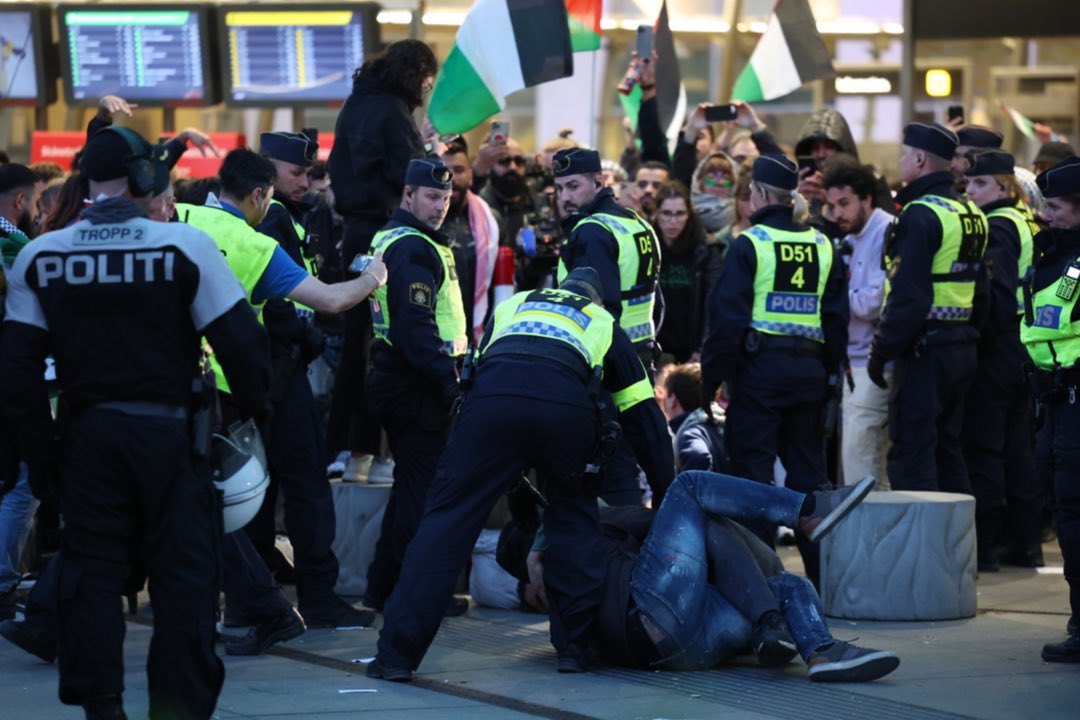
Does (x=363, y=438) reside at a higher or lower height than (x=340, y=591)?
higher

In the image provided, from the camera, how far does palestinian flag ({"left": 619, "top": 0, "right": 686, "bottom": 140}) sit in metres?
12.5

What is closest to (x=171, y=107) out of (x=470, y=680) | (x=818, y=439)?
(x=818, y=439)

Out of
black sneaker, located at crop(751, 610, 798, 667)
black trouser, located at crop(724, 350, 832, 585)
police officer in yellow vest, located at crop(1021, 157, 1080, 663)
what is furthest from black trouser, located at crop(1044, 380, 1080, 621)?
black trouser, located at crop(724, 350, 832, 585)

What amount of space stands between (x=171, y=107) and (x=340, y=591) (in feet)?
25.6

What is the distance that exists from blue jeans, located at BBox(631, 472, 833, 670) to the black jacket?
2.76m

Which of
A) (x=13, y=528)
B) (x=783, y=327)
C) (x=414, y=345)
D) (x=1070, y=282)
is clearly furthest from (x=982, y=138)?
(x=13, y=528)

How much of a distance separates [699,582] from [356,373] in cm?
286

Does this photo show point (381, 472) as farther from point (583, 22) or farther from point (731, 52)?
point (731, 52)

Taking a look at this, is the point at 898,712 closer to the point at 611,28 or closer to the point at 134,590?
the point at 134,590

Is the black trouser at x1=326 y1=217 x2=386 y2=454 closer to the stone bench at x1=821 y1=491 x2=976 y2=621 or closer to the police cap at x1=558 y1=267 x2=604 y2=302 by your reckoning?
the police cap at x1=558 y1=267 x2=604 y2=302

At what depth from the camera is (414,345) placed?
26.9 ft

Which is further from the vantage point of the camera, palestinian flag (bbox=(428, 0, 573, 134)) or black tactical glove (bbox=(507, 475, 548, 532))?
palestinian flag (bbox=(428, 0, 573, 134))

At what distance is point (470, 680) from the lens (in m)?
7.15

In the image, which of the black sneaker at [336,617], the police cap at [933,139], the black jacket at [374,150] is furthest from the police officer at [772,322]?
the black sneaker at [336,617]
